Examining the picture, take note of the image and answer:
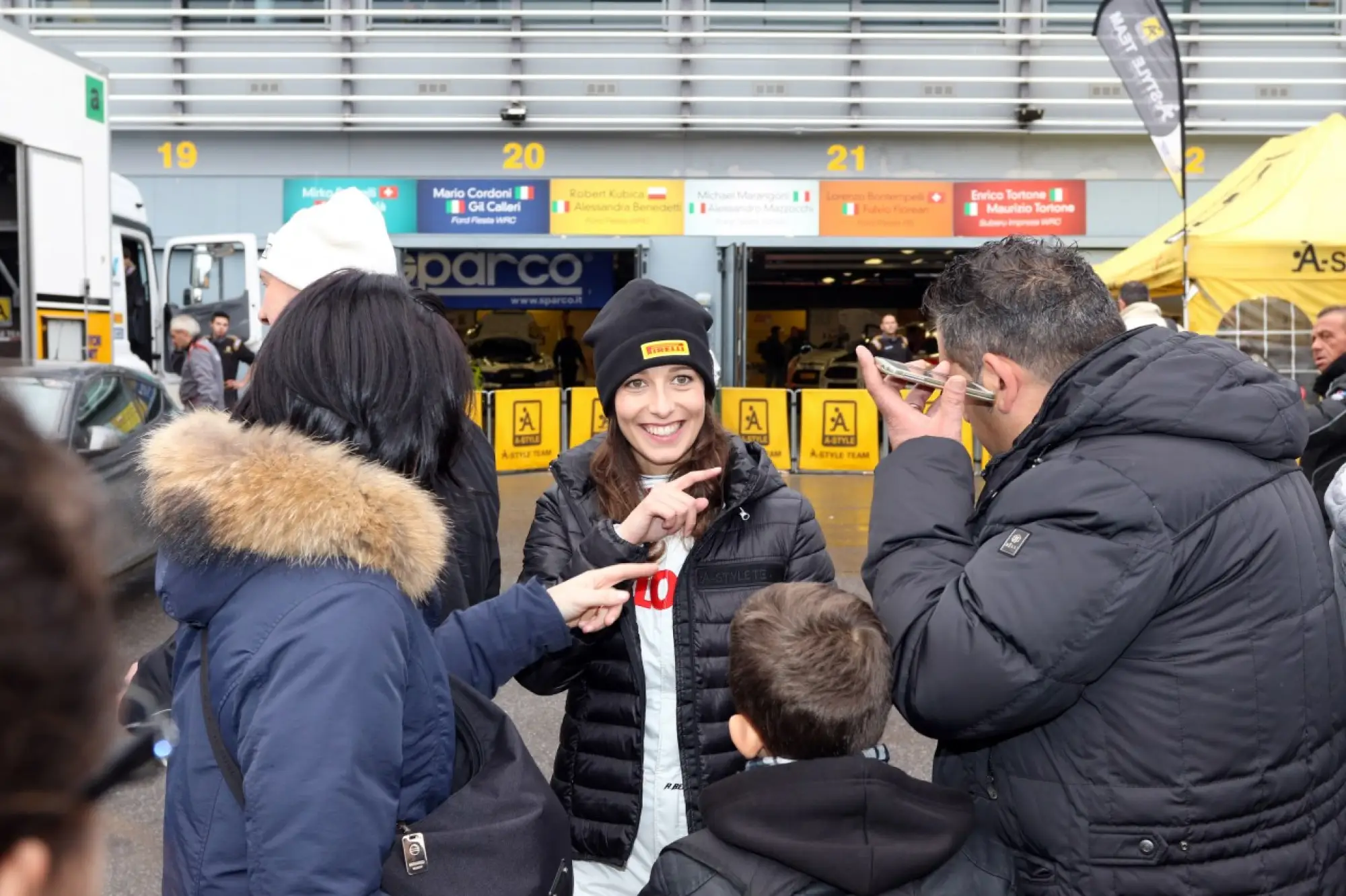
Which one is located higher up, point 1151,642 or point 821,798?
point 1151,642

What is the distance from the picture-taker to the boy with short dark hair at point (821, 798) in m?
1.81

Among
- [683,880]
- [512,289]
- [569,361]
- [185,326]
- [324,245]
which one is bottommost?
[683,880]

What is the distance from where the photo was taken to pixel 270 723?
1498 millimetres

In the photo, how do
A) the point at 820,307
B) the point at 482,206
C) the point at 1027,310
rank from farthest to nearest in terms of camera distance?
the point at 820,307, the point at 482,206, the point at 1027,310

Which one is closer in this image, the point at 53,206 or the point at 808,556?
the point at 808,556

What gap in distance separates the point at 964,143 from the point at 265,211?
35.2 ft

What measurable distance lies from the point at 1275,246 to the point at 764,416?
7.57m

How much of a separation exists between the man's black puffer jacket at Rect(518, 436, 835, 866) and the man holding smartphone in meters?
0.76

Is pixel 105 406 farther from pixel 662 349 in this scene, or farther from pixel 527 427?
pixel 527 427

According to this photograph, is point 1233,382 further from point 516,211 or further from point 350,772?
point 516,211

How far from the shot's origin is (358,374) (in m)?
1.79

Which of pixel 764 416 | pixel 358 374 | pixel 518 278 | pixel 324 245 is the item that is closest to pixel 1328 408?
pixel 324 245

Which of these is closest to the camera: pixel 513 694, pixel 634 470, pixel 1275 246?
pixel 634 470

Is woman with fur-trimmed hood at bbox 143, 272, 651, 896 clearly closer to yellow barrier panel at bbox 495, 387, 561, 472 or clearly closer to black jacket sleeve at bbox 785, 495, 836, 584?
black jacket sleeve at bbox 785, 495, 836, 584
